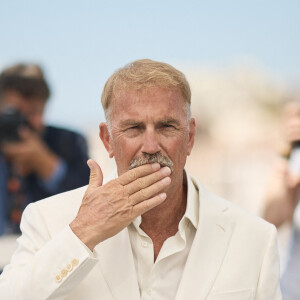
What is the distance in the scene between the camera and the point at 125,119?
1767 mm

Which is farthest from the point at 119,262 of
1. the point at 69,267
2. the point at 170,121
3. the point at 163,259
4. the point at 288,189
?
the point at 288,189

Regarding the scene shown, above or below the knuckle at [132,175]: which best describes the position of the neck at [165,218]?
below

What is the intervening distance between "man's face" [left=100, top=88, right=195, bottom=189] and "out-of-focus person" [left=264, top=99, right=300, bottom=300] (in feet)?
3.62

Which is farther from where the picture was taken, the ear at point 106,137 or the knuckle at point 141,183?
the ear at point 106,137

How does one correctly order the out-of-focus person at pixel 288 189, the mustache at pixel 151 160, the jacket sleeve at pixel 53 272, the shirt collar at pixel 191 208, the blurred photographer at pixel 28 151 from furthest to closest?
the blurred photographer at pixel 28 151 → the out-of-focus person at pixel 288 189 → the shirt collar at pixel 191 208 → the mustache at pixel 151 160 → the jacket sleeve at pixel 53 272

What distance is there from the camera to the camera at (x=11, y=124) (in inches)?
127

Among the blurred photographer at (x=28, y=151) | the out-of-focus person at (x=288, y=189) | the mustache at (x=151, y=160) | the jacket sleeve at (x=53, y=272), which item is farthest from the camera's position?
the blurred photographer at (x=28, y=151)

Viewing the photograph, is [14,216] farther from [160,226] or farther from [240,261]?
[240,261]

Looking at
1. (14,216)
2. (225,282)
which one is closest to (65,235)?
(225,282)

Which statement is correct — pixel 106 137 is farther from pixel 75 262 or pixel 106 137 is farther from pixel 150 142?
pixel 75 262

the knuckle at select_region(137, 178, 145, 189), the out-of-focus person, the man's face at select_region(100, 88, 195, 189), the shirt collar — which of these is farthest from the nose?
the out-of-focus person

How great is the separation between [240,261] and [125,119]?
0.54 meters

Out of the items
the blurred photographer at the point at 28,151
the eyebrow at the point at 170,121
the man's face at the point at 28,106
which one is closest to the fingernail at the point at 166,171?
the eyebrow at the point at 170,121

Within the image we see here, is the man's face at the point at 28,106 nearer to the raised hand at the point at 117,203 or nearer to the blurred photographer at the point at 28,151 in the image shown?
the blurred photographer at the point at 28,151
